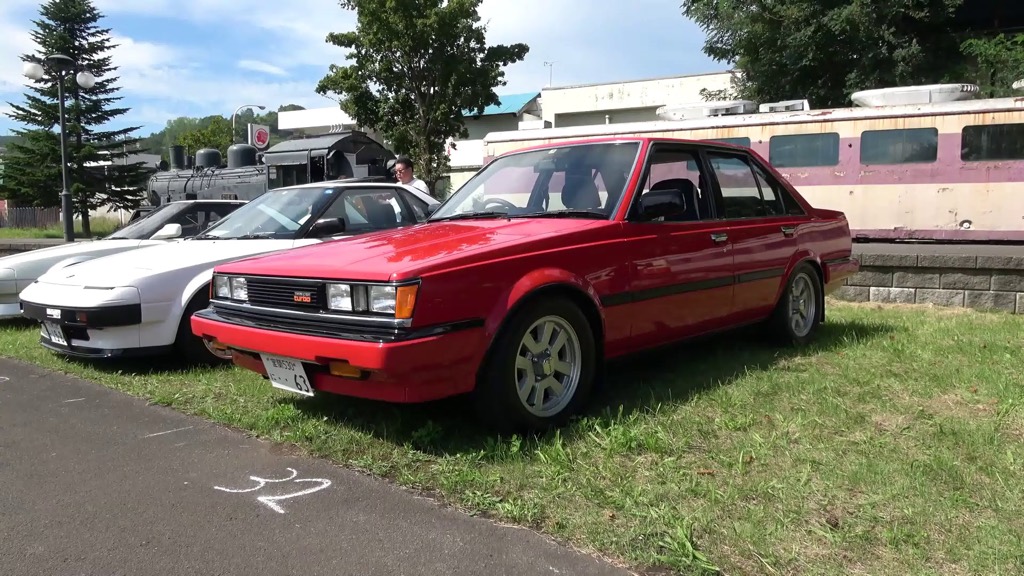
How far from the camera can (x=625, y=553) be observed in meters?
2.65

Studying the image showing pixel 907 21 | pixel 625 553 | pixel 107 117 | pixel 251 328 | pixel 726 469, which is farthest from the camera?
pixel 107 117

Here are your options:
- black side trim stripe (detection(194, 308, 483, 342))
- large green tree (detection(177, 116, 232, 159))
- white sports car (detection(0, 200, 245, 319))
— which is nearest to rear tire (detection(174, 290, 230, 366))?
white sports car (detection(0, 200, 245, 319))

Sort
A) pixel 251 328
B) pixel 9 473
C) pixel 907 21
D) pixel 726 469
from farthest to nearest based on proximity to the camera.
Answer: pixel 907 21
pixel 251 328
pixel 9 473
pixel 726 469

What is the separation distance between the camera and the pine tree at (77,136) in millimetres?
33219

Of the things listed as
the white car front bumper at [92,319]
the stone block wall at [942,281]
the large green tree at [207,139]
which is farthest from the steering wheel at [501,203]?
the large green tree at [207,139]

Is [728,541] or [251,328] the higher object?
[251,328]

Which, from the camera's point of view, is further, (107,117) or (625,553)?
(107,117)

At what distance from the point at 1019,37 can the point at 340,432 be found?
19634 millimetres

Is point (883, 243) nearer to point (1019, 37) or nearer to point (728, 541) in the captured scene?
point (1019, 37)

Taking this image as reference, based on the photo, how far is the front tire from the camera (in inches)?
139

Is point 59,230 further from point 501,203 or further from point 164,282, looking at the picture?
point 501,203

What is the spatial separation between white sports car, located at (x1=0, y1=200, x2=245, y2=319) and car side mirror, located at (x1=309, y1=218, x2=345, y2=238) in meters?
1.86

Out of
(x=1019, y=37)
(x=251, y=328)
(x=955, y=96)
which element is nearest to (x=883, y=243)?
(x=955, y=96)

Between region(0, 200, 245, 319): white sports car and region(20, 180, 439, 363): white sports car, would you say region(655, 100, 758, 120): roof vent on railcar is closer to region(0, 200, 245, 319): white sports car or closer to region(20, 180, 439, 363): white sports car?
region(0, 200, 245, 319): white sports car
